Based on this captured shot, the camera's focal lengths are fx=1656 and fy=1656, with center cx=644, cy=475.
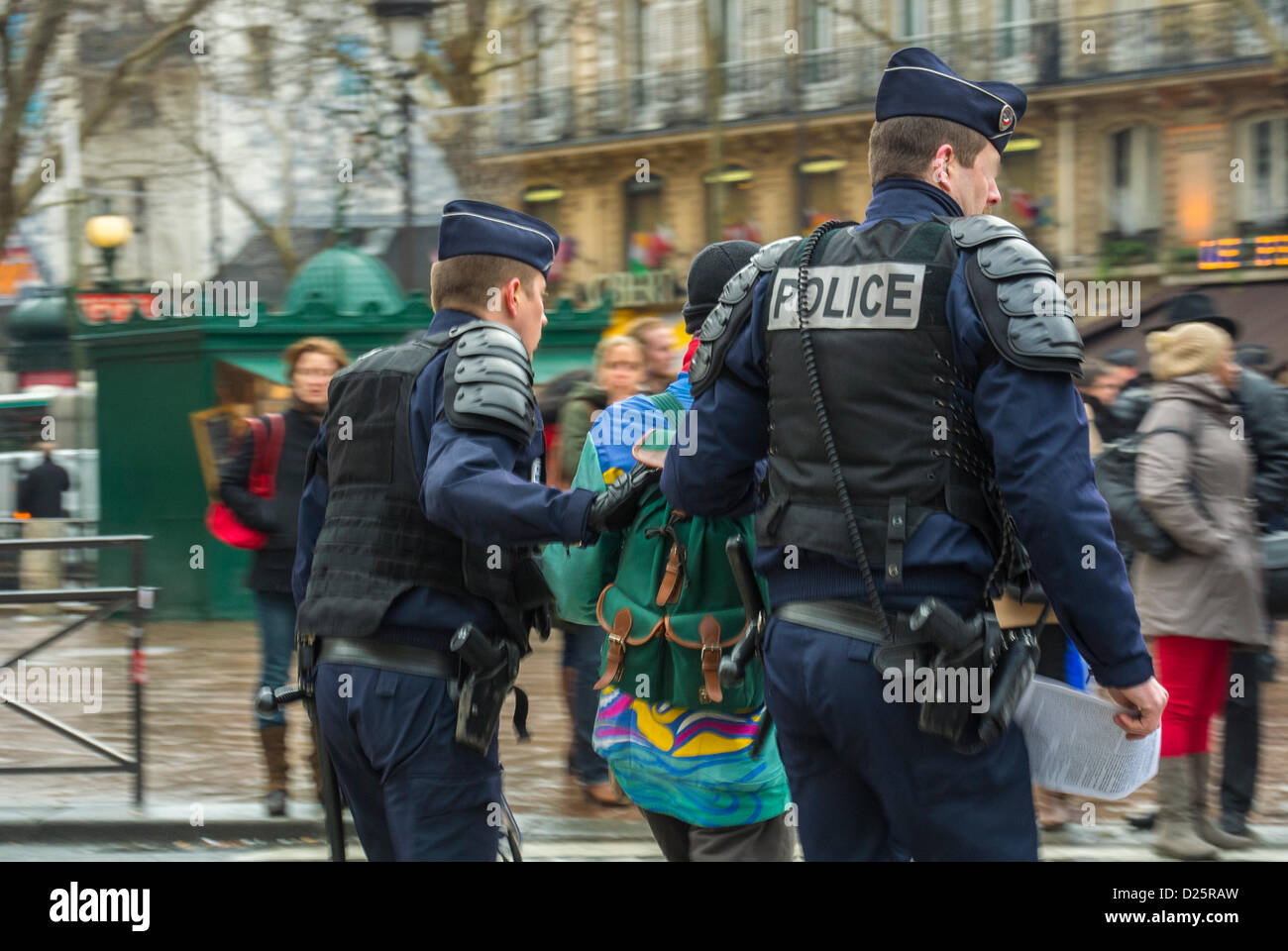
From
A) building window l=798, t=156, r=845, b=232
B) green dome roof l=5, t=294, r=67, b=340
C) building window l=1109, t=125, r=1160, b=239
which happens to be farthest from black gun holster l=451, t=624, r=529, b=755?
green dome roof l=5, t=294, r=67, b=340

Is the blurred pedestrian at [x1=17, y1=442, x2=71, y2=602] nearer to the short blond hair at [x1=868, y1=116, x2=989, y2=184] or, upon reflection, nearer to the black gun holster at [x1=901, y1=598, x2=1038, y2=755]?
the short blond hair at [x1=868, y1=116, x2=989, y2=184]

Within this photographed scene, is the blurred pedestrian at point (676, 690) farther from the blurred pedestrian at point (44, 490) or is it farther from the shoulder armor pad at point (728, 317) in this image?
the blurred pedestrian at point (44, 490)

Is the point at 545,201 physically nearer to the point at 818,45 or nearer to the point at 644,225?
the point at 644,225

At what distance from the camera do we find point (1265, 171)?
23703 millimetres

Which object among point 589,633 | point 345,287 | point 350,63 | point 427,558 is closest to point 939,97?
point 427,558

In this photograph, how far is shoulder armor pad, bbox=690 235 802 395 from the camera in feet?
10.7

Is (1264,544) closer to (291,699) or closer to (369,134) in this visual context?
(291,699)

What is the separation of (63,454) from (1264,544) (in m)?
13.9

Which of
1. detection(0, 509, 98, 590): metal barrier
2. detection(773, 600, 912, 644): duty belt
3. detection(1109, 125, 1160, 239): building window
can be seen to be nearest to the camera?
detection(773, 600, 912, 644): duty belt

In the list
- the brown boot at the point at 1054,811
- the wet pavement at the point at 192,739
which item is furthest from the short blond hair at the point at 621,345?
the brown boot at the point at 1054,811

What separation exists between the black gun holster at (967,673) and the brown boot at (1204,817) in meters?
3.14

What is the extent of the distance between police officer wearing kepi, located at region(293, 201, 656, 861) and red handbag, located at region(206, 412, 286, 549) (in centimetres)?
320

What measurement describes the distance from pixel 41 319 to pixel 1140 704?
96.2 feet
